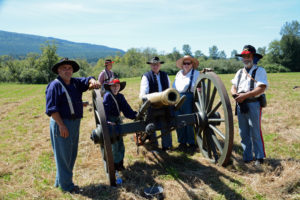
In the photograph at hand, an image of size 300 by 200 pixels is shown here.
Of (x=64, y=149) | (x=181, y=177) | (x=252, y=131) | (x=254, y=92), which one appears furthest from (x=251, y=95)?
(x=64, y=149)

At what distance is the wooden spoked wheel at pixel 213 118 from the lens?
3.23 meters

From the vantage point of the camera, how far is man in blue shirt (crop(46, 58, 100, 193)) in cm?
335

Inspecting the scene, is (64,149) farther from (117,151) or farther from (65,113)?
(117,151)

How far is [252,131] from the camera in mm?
4168

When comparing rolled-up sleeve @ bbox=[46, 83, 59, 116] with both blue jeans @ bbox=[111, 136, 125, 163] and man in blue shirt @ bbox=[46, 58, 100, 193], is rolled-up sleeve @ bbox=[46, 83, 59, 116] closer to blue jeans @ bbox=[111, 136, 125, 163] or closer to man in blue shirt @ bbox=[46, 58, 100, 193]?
man in blue shirt @ bbox=[46, 58, 100, 193]

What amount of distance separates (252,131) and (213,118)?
908mm

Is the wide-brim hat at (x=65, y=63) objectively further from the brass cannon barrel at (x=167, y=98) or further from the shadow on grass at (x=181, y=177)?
the shadow on grass at (x=181, y=177)

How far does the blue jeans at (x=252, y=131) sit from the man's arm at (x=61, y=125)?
3126 millimetres

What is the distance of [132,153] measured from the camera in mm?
5219

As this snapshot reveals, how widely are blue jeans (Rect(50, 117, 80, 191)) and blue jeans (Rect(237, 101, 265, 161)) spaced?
3.05m

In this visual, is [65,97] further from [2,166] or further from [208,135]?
[2,166]

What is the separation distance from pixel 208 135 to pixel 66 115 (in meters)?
2.45

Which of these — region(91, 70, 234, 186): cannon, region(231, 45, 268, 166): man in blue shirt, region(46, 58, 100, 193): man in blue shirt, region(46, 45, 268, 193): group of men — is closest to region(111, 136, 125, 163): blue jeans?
region(46, 45, 268, 193): group of men

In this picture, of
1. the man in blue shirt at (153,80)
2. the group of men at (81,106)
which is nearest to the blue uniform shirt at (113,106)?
the group of men at (81,106)
